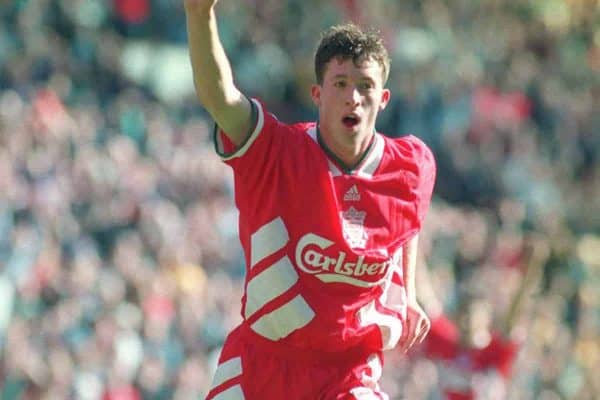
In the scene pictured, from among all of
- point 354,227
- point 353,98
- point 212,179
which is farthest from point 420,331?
point 212,179

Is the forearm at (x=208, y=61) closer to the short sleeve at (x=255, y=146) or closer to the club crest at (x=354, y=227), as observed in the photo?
the short sleeve at (x=255, y=146)

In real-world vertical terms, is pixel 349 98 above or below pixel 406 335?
above

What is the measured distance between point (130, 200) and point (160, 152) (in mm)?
1191

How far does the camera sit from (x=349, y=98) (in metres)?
6.99

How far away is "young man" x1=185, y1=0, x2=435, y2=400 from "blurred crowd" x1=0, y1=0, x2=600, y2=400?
441 cm

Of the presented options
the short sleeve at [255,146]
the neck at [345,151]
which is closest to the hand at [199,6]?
the short sleeve at [255,146]

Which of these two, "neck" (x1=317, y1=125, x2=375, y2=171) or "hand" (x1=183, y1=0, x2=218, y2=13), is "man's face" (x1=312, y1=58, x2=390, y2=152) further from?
"hand" (x1=183, y1=0, x2=218, y2=13)

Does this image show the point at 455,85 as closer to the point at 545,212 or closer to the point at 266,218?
the point at 545,212

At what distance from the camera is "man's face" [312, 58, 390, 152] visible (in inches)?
276

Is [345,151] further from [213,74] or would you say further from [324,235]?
[213,74]

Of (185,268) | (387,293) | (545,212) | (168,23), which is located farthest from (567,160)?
(387,293)

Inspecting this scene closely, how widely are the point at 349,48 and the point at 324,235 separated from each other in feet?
2.61

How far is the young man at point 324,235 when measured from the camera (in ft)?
23.0

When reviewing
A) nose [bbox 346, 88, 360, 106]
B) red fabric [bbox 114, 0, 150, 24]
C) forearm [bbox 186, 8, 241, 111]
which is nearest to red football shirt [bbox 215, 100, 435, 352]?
nose [bbox 346, 88, 360, 106]
